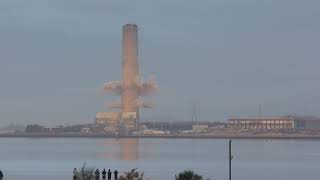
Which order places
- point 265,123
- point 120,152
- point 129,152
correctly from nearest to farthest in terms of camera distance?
point 120,152 < point 129,152 < point 265,123

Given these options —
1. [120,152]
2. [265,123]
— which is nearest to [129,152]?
[120,152]

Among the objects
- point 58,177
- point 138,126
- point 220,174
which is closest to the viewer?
point 58,177

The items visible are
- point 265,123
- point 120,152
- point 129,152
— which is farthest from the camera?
point 265,123

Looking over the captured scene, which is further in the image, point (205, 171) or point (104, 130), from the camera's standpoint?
point (104, 130)

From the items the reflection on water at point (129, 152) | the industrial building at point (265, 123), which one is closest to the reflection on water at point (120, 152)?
the reflection on water at point (129, 152)

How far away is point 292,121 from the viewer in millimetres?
139250

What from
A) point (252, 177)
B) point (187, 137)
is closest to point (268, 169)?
point (252, 177)

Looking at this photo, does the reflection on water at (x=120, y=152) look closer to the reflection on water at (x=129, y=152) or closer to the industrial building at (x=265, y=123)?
the reflection on water at (x=129, y=152)

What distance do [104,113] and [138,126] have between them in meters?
5.10

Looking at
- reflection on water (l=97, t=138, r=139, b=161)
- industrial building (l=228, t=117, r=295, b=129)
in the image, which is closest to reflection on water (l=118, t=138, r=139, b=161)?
reflection on water (l=97, t=138, r=139, b=161)

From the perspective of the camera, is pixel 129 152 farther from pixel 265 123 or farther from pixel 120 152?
pixel 265 123

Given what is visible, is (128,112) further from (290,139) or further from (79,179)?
(79,179)

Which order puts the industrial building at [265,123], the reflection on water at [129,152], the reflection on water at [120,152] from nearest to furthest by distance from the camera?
1. the reflection on water at [120,152]
2. the reflection on water at [129,152]
3. the industrial building at [265,123]

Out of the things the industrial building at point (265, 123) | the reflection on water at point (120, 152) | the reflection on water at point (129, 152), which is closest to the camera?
the reflection on water at point (120, 152)
